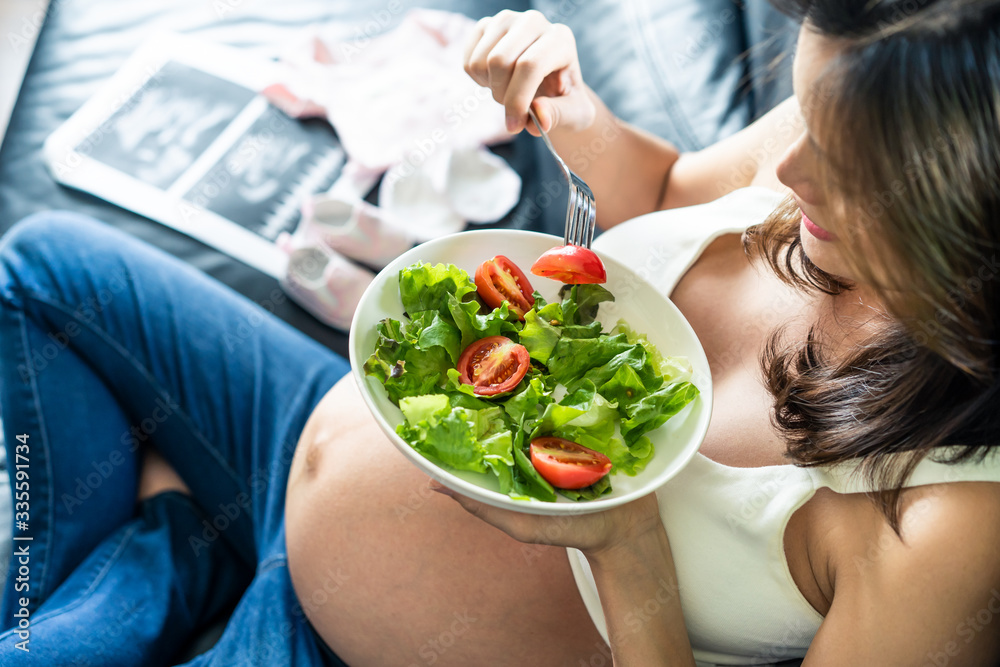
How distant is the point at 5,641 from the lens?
0.91 meters

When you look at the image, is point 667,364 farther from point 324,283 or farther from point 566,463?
point 324,283

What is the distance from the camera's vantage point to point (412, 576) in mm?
974

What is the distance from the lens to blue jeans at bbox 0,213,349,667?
104cm

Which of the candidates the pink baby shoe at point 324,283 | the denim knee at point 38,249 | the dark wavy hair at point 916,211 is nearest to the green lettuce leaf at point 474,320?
the dark wavy hair at point 916,211

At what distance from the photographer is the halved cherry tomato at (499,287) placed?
872 millimetres

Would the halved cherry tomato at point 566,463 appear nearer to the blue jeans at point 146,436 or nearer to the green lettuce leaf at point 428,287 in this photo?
the green lettuce leaf at point 428,287

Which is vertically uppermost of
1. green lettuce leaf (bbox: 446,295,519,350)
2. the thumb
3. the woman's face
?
the woman's face

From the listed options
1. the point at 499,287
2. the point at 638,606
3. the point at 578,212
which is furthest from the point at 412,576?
the point at 578,212

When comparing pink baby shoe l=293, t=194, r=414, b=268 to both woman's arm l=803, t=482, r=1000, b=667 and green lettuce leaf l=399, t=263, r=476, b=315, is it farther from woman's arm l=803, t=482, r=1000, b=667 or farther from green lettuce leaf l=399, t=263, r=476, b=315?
woman's arm l=803, t=482, r=1000, b=667

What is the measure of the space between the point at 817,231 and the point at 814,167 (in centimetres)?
11

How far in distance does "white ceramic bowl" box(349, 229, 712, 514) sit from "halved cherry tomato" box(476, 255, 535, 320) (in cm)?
6

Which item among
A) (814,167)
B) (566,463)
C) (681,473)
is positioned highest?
(814,167)

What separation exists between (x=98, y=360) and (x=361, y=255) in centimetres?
52

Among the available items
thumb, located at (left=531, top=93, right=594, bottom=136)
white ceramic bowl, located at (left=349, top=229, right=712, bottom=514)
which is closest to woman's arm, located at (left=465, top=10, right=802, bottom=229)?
thumb, located at (left=531, top=93, right=594, bottom=136)
